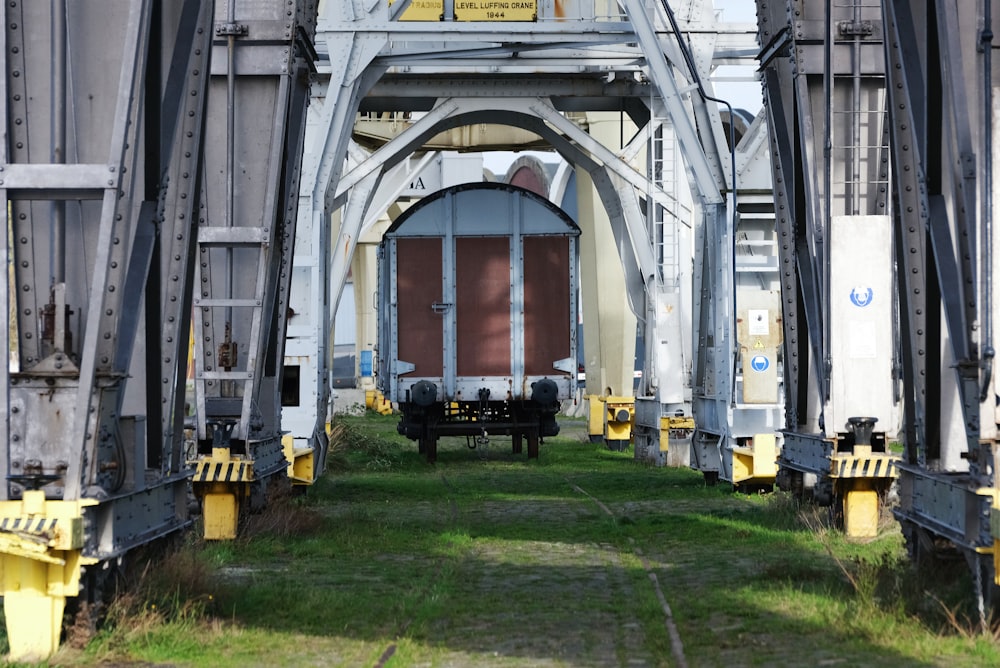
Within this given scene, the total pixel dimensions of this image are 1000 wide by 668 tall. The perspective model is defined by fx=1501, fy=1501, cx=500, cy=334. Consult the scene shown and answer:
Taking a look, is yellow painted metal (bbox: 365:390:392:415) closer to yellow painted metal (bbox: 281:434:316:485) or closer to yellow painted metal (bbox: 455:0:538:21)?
yellow painted metal (bbox: 455:0:538:21)

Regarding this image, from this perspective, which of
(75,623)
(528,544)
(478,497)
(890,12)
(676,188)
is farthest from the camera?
(676,188)

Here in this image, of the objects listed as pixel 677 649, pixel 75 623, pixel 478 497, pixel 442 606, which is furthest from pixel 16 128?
pixel 478 497

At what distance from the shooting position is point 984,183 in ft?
27.9

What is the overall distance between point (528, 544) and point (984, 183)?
6.61m

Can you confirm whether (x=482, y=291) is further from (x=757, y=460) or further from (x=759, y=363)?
(x=757, y=460)

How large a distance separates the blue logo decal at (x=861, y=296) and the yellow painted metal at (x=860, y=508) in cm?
163

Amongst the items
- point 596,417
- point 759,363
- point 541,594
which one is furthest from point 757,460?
point 596,417

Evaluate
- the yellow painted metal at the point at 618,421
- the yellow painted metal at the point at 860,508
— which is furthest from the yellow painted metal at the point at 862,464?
the yellow painted metal at the point at 618,421

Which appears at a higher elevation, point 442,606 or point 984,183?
point 984,183

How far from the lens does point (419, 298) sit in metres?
25.5

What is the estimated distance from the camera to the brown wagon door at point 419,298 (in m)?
25.5

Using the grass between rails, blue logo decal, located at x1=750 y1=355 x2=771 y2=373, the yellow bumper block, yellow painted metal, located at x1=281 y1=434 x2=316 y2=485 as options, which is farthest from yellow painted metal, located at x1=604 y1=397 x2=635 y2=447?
the yellow bumper block

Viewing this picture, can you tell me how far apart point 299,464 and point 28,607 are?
9.51 m

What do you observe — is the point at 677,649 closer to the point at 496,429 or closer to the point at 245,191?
the point at 245,191
